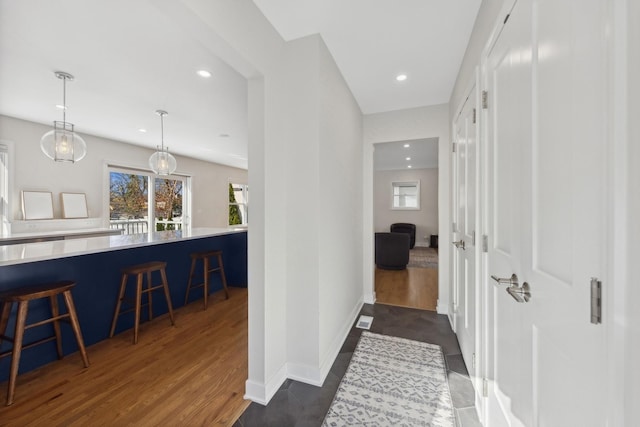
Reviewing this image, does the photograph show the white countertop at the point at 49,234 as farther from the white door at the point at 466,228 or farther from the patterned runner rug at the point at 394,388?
the white door at the point at 466,228

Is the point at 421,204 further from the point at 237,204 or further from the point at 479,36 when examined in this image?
the point at 479,36

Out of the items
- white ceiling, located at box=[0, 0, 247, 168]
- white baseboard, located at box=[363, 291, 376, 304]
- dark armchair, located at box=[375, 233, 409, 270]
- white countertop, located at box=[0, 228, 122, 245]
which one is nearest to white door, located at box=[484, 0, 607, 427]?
white ceiling, located at box=[0, 0, 247, 168]

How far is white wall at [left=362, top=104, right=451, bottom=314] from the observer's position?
9.80 ft

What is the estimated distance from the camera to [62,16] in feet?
5.48

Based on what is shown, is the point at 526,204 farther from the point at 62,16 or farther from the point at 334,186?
the point at 62,16

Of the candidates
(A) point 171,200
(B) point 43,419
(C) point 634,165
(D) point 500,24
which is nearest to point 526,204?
(C) point 634,165

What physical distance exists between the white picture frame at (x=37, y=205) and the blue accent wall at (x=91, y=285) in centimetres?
242

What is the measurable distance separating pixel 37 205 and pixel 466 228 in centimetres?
560

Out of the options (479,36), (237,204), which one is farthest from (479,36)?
(237,204)

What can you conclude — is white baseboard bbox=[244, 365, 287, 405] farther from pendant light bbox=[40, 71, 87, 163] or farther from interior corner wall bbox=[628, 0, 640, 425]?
pendant light bbox=[40, 71, 87, 163]

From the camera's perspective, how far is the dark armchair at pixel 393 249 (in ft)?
15.8

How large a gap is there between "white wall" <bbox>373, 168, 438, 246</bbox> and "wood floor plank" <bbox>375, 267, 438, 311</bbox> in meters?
2.97

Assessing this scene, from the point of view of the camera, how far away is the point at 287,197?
1848 mm

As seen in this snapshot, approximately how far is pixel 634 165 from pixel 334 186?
1730 millimetres
